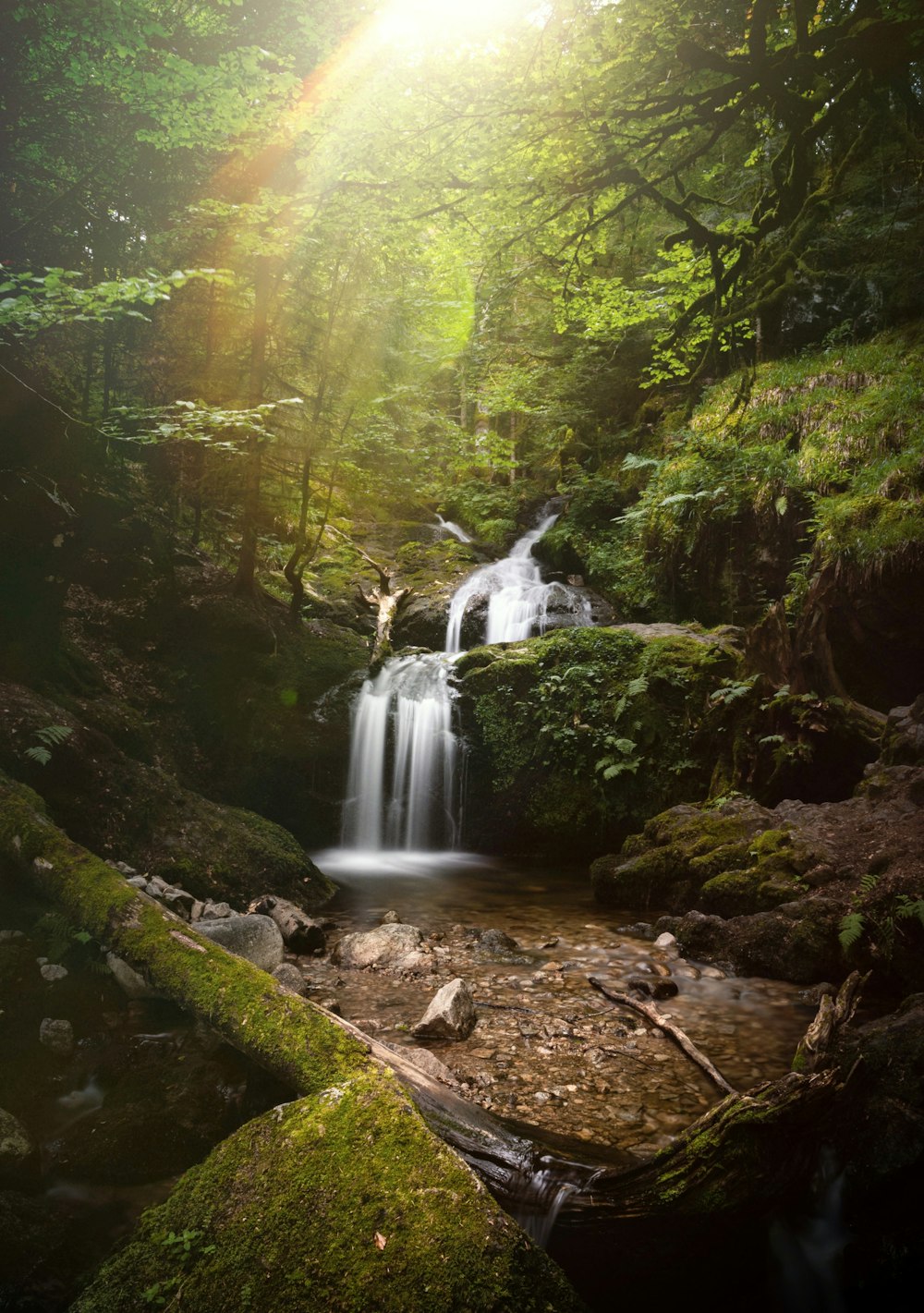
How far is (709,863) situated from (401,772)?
5.49 metres

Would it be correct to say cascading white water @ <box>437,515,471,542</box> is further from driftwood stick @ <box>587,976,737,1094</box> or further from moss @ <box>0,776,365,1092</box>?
moss @ <box>0,776,365,1092</box>

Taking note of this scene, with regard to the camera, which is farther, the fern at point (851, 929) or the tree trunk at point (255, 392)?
the tree trunk at point (255, 392)

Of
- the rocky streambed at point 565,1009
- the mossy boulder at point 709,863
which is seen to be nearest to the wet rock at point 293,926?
the rocky streambed at point 565,1009

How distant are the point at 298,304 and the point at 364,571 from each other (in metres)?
7.10

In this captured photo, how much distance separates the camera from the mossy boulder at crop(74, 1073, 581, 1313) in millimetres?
1730

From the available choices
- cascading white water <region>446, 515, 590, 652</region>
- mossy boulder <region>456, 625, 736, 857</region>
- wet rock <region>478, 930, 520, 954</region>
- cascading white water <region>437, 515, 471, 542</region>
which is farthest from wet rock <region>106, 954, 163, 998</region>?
cascading white water <region>437, 515, 471, 542</region>

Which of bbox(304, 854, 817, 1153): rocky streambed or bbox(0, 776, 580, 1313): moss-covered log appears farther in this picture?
bbox(304, 854, 817, 1153): rocky streambed

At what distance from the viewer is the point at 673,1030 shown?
430 centimetres

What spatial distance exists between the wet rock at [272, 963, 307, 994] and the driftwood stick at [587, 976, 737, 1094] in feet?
7.33

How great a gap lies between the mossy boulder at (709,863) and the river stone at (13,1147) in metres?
5.66

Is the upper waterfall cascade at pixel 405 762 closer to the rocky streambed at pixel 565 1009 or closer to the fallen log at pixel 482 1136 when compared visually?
the rocky streambed at pixel 565 1009

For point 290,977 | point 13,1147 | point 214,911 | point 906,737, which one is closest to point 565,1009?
point 290,977

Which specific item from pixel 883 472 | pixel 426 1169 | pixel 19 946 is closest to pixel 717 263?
pixel 883 472

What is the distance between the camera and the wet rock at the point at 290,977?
478cm
